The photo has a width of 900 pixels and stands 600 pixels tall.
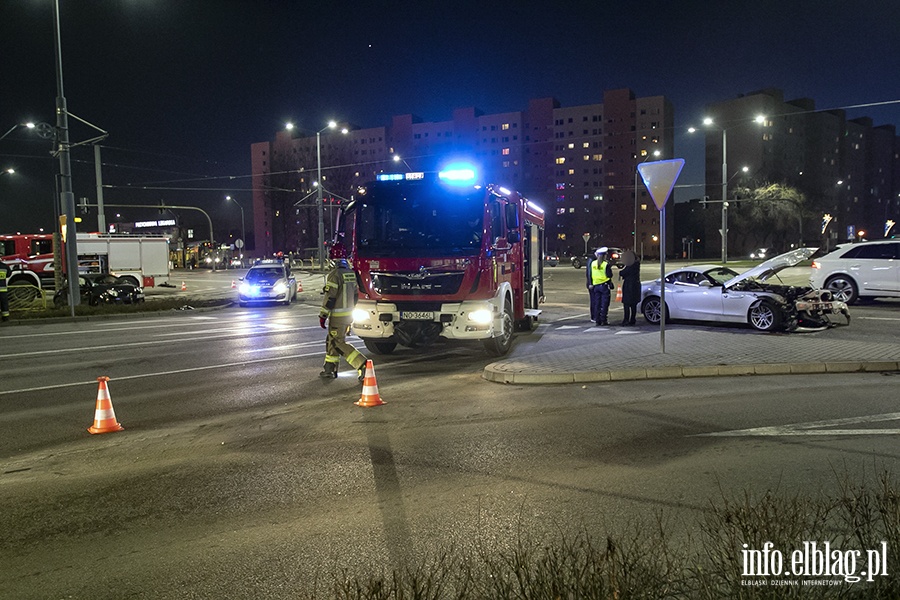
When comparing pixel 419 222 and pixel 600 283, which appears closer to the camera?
pixel 419 222

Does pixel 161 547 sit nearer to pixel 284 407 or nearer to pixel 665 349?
pixel 284 407

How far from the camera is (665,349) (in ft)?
37.7

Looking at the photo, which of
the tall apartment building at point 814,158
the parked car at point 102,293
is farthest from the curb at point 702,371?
the tall apartment building at point 814,158

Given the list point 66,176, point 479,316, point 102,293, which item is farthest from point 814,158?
point 479,316

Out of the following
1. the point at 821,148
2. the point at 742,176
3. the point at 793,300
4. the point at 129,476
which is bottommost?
the point at 129,476

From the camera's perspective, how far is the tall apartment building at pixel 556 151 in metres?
113

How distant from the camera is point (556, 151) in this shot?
410 ft

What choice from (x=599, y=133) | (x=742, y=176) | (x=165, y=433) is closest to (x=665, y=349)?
(x=165, y=433)

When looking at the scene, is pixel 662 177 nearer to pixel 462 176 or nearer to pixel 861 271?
pixel 462 176

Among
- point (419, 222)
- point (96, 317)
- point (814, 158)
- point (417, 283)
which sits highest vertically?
point (814, 158)

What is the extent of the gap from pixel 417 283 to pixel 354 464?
5508 millimetres

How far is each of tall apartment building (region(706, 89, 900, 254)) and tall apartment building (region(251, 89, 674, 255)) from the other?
35.6 ft

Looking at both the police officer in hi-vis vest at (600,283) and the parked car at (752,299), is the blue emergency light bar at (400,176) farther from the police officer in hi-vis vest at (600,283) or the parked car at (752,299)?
the parked car at (752,299)

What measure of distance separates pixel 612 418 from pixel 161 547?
15.9 ft
